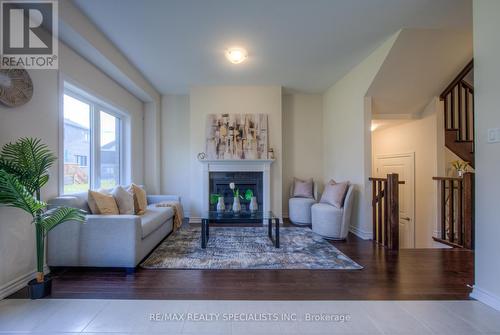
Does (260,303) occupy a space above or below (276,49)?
below

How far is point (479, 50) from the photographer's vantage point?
1925 mm

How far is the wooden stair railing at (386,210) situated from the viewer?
10.3 ft

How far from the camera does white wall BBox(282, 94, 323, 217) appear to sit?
5.27m

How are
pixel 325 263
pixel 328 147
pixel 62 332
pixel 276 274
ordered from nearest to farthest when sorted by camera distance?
pixel 62 332, pixel 276 274, pixel 325 263, pixel 328 147

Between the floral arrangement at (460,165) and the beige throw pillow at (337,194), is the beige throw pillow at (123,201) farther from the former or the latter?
the floral arrangement at (460,165)

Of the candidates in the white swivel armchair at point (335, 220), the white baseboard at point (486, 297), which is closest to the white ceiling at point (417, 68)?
the white swivel armchair at point (335, 220)

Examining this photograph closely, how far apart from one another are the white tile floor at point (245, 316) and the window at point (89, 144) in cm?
166

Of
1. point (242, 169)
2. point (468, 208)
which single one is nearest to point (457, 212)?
point (468, 208)

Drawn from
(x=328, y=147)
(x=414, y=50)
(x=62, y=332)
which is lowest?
(x=62, y=332)

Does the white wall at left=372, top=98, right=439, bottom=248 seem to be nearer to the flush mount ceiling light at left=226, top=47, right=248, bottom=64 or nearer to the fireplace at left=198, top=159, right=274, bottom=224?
the fireplace at left=198, top=159, right=274, bottom=224

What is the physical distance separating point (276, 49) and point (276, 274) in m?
2.89

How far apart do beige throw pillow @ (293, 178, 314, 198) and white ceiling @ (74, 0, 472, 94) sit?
2.16 m

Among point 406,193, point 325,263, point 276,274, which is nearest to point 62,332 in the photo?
point 276,274

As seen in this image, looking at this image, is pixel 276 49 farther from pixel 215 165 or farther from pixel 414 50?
pixel 215 165
